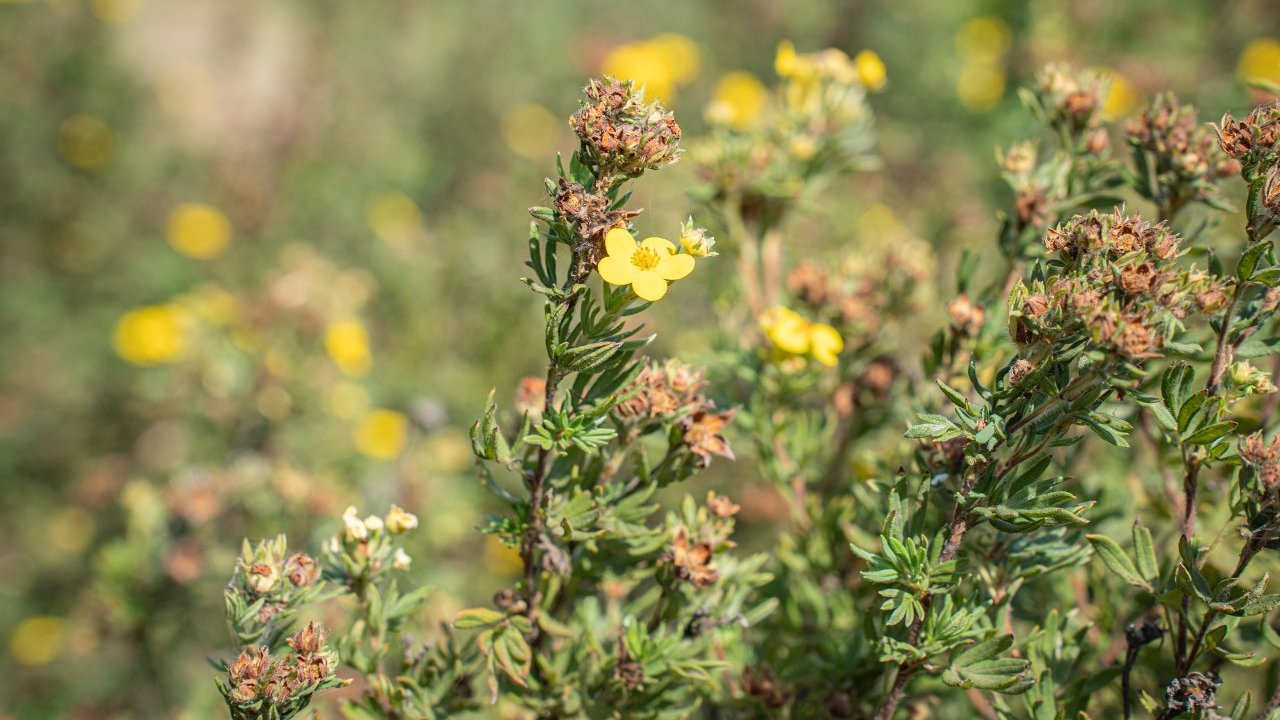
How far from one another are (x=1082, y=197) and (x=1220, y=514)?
2.16ft

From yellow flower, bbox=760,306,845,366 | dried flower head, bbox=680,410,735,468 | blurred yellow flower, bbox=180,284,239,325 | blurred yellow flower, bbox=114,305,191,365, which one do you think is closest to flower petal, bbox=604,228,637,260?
dried flower head, bbox=680,410,735,468

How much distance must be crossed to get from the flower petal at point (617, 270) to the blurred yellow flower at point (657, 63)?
13.7 feet

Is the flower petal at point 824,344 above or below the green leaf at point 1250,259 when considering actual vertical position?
above

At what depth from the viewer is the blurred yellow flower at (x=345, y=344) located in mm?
3402

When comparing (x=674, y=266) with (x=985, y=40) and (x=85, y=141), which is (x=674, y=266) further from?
(x=85, y=141)

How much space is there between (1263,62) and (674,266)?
4.90 m

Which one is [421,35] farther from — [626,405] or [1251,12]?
[626,405]

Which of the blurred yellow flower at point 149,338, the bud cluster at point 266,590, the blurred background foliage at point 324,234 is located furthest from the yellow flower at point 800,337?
the blurred yellow flower at point 149,338

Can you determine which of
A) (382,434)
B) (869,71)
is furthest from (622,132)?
(382,434)

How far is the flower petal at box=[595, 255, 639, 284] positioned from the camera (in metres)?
1.12

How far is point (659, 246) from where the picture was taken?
47.1 inches

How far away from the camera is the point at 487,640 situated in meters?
1.35

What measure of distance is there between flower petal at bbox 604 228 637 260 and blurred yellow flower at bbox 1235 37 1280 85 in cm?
453

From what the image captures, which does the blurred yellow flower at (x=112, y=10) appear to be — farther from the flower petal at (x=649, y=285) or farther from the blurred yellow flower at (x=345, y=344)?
the flower petal at (x=649, y=285)
